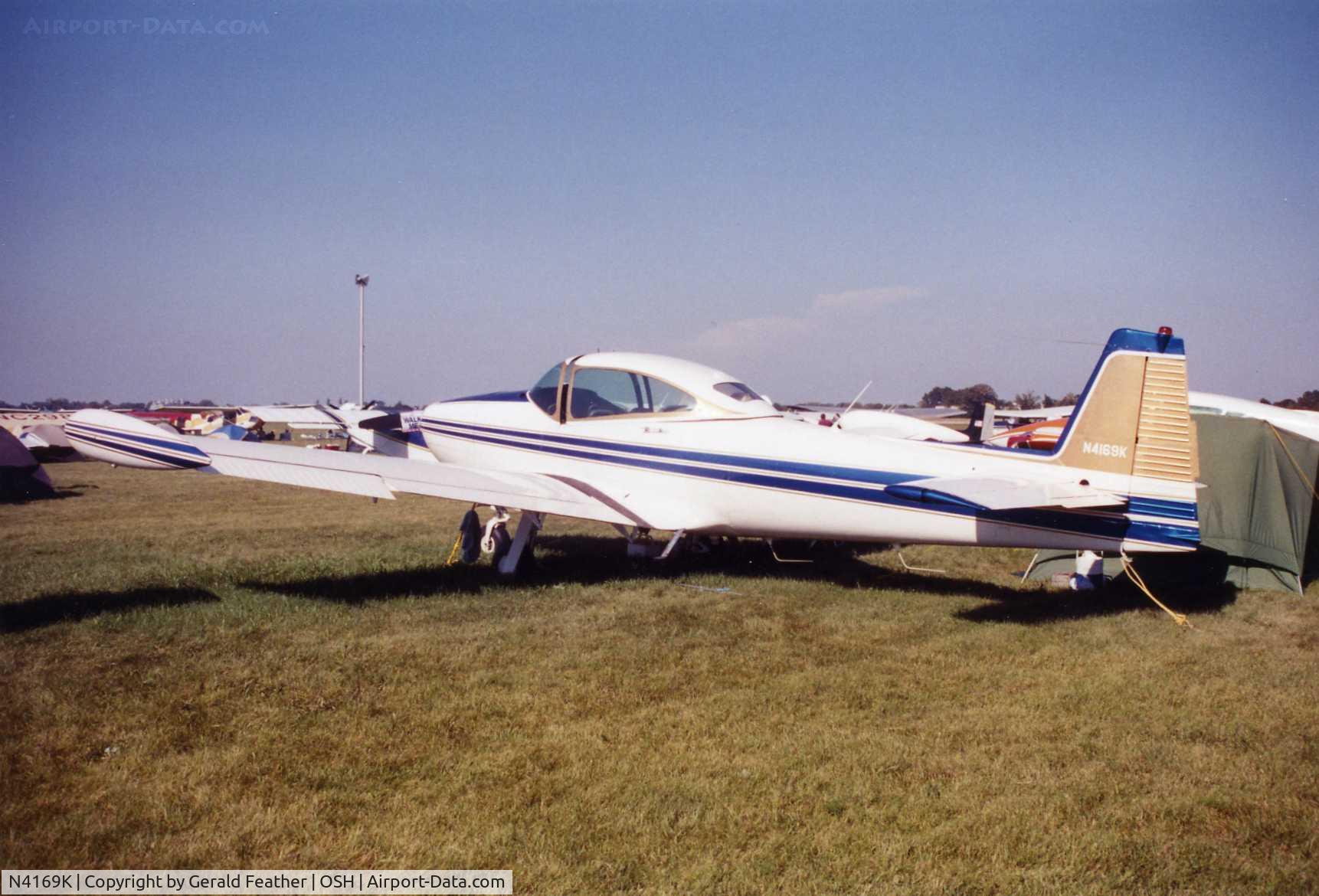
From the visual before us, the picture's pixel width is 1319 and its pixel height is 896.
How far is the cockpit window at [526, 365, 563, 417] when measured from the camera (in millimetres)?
8992

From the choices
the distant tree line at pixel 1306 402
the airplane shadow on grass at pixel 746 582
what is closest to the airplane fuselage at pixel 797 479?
the airplane shadow on grass at pixel 746 582

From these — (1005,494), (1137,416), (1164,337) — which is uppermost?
(1164,337)

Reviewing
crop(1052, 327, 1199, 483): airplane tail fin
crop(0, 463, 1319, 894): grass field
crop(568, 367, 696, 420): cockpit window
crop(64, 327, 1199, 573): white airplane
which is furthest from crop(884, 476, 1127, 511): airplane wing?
crop(568, 367, 696, 420): cockpit window

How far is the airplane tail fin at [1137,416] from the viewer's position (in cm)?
639

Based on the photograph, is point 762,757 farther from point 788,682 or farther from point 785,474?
point 785,474

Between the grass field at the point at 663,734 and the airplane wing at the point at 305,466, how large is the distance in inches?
33.2

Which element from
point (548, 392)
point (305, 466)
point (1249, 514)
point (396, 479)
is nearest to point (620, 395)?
point (548, 392)

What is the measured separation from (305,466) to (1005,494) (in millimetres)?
5493

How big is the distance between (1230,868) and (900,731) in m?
1.51

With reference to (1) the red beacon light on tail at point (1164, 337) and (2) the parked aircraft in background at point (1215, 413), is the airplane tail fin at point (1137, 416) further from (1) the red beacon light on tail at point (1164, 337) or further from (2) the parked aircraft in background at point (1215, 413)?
(2) the parked aircraft in background at point (1215, 413)

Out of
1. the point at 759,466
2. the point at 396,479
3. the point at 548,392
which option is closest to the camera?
the point at 396,479

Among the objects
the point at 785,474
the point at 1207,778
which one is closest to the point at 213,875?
the point at 1207,778

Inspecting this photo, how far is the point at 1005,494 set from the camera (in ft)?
19.5

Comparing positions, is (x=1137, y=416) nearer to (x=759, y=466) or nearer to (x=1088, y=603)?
(x=1088, y=603)
